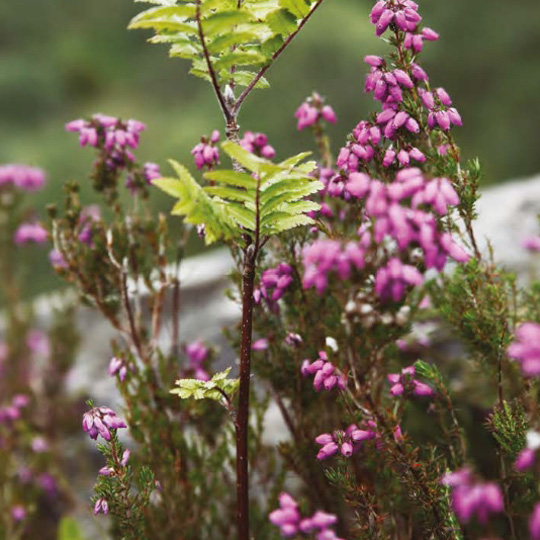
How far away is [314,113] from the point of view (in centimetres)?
229

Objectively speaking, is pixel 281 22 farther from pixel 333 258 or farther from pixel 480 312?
pixel 480 312

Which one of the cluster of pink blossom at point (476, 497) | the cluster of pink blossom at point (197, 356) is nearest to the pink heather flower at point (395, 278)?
→ the cluster of pink blossom at point (476, 497)

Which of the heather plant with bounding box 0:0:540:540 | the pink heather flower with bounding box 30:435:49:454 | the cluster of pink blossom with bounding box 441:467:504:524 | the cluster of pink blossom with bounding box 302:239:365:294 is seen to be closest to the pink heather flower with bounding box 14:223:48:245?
the heather plant with bounding box 0:0:540:540

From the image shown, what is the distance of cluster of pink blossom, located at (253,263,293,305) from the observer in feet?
6.21

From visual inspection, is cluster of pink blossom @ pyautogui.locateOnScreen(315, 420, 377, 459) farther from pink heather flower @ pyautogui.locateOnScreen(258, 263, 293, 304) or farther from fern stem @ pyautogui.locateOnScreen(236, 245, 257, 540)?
pink heather flower @ pyautogui.locateOnScreen(258, 263, 293, 304)

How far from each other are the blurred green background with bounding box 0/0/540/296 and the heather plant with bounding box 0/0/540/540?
4543 millimetres

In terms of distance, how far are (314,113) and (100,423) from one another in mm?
1328

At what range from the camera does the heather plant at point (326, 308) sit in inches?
47.4

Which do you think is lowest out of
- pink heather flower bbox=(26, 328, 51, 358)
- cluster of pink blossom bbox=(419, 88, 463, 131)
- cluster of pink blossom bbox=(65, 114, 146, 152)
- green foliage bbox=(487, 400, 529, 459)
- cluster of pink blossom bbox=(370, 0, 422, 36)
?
green foliage bbox=(487, 400, 529, 459)

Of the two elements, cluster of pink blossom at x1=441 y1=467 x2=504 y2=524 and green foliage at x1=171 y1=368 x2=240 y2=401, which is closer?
cluster of pink blossom at x1=441 y1=467 x2=504 y2=524

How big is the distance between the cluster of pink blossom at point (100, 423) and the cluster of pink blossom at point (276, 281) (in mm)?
562

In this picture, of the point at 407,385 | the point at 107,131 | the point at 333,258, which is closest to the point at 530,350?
the point at 333,258

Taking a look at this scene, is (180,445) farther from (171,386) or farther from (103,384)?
(103,384)

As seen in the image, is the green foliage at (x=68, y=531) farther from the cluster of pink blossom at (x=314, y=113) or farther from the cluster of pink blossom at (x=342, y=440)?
the cluster of pink blossom at (x=314, y=113)
